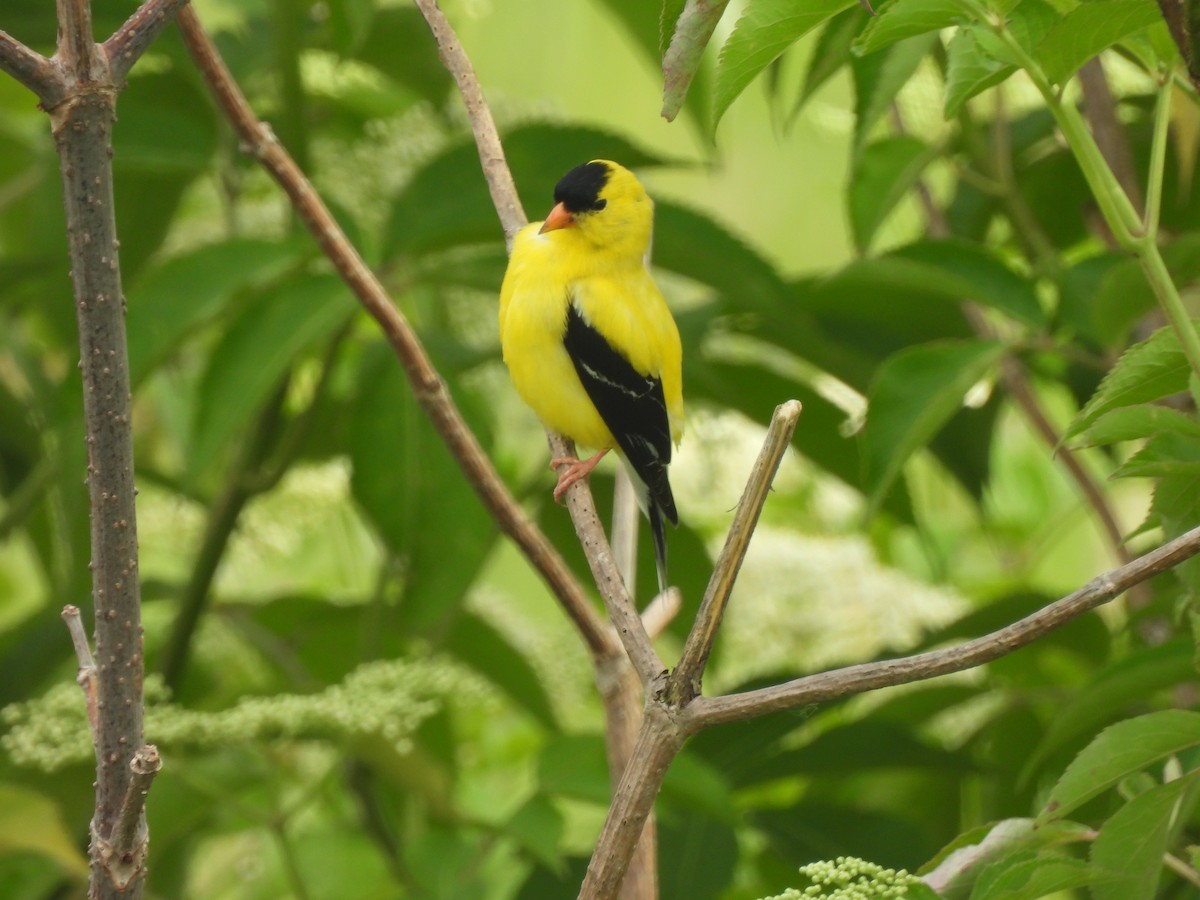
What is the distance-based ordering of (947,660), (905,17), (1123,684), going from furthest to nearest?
1. (1123,684)
2. (905,17)
3. (947,660)

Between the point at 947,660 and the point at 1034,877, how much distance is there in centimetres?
16

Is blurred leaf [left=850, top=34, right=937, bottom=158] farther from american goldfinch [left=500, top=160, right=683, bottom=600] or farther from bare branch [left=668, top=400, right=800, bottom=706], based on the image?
bare branch [left=668, top=400, right=800, bottom=706]

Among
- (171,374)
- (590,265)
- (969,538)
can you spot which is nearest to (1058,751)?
(590,265)

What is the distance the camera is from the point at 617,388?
124cm

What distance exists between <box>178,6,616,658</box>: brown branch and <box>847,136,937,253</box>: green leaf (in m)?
0.44

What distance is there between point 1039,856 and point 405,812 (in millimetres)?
999

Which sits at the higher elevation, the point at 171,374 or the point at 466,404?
the point at 171,374

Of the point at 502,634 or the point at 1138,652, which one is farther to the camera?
the point at 502,634

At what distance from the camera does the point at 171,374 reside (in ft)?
5.29

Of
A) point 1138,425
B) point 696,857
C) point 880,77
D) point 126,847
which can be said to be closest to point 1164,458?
point 1138,425

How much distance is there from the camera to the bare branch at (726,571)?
19.9 inches

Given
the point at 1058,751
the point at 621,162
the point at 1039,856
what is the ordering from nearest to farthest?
the point at 1039,856
the point at 1058,751
the point at 621,162

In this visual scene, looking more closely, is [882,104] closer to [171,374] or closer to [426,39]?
[426,39]

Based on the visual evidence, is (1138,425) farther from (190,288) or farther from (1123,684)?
(190,288)
